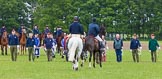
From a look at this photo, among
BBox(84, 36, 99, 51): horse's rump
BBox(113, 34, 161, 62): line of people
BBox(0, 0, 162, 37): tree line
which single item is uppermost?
BBox(84, 36, 99, 51): horse's rump

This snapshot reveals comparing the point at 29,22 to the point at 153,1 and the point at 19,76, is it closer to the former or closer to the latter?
the point at 153,1

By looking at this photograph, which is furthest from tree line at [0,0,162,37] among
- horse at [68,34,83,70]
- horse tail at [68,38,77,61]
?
horse tail at [68,38,77,61]

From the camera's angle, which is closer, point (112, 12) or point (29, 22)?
point (112, 12)

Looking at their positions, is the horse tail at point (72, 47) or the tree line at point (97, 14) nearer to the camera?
the horse tail at point (72, 47)

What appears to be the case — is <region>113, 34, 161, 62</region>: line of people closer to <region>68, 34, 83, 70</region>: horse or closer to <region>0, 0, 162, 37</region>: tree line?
<region>68, 34, 83, 70</region>: horse

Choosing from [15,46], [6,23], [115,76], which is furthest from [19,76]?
[6,23]

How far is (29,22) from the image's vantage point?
96.2 metres

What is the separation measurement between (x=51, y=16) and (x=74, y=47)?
6408 centimetres

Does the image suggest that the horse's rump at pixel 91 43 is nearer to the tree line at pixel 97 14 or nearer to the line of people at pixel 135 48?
the line of people at pixel 135 48

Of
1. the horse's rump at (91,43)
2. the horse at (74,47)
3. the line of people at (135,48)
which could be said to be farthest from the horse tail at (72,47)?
the line of people at (135,48)

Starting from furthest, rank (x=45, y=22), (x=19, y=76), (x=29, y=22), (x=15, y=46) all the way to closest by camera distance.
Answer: (x=29, y=22)
(x=45, y=22)
(x=15, y=46)
(x=19, y=76)

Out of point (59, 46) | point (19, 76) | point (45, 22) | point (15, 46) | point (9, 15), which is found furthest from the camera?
point (9, 15)

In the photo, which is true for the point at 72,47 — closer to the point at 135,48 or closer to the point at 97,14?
the point at 135,48

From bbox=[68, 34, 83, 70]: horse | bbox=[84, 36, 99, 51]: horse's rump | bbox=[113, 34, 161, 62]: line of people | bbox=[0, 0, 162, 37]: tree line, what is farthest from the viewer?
bbox=[0, 0, 162, 37]: tree line
